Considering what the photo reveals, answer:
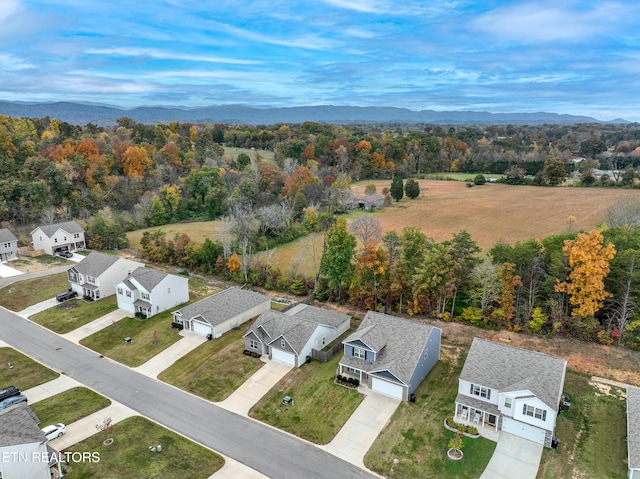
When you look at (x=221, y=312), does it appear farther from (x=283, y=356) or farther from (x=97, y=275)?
(x=97, y=275)

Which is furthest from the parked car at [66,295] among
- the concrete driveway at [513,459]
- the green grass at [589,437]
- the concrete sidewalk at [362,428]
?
the green grass at [589,437]

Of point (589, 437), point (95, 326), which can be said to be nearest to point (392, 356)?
point (589, 437)

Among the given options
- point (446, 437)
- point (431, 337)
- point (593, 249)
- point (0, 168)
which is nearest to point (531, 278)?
point (593, 249)

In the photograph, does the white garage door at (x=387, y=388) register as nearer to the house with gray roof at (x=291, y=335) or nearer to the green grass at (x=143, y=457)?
the house with gray roof at (x=291, y=335)

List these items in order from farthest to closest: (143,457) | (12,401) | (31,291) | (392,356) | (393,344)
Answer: (31,291), (393,344), (392,356), (12,401), (143,457)

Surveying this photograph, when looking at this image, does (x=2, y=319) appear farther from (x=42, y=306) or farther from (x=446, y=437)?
(x=446, y=437)

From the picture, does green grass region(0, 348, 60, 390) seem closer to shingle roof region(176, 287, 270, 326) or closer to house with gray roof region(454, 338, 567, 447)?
shingle roof region(176, 287, 270, 326)
